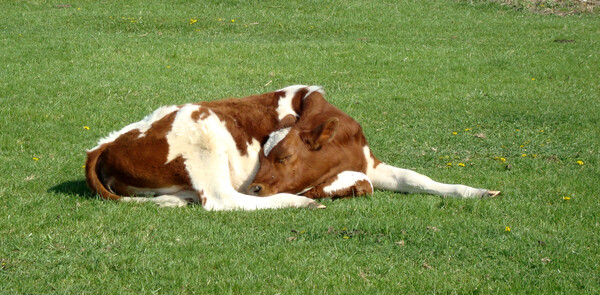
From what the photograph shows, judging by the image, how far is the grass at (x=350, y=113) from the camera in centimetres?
543

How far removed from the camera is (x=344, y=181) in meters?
7.80

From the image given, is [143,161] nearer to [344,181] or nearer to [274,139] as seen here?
[274,139]

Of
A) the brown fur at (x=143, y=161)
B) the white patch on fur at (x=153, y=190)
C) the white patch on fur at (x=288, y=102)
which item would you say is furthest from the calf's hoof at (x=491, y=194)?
the white patch on fur at (x=153, y=190)

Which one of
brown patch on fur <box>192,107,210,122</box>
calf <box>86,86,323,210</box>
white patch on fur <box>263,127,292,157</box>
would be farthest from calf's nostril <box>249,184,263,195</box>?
brown patch on fur <box>192,107,210,122</box>

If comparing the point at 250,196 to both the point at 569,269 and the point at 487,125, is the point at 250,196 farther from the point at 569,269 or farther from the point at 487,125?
the point at 487,125

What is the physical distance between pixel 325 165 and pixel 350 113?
17.9ft

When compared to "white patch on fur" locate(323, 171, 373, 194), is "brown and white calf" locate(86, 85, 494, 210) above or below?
above

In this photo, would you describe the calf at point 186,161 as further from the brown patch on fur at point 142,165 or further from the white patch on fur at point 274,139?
the white patch on fur at point 274,139

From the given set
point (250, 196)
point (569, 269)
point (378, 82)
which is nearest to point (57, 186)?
point (250, 196)

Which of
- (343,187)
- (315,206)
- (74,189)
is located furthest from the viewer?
(74,189)

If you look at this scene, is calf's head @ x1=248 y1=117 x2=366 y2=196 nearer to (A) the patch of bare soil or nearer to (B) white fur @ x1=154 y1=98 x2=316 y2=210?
(B) white fur @ x1=154 y1=98 x2=316 y2=210

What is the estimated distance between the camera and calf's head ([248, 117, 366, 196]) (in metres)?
7.50

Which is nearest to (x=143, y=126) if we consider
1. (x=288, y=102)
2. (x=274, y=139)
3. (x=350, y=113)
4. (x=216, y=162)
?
(x=216, y=162)

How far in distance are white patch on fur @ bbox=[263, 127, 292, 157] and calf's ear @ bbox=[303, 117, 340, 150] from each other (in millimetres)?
232
